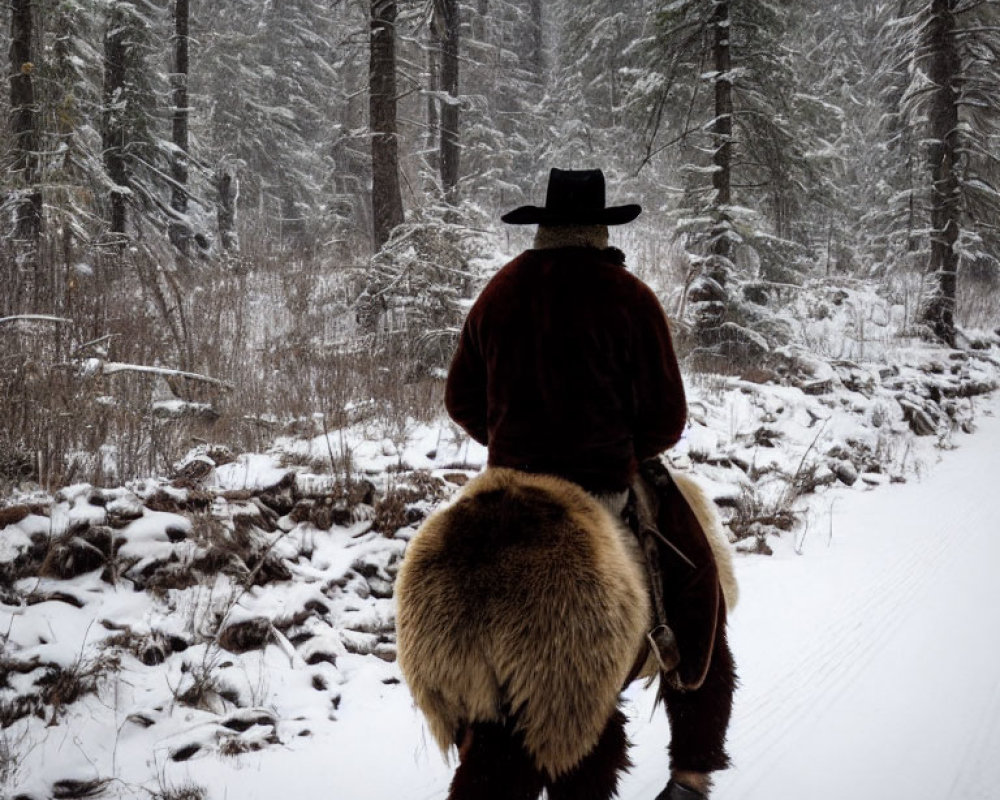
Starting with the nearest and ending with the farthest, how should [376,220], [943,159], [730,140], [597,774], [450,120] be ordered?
[597,774], [730,140], [376,220], [943,159], [450,120]

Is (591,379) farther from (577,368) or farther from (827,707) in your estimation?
(827,707)

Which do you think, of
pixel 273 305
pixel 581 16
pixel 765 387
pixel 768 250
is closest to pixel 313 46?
pixel 581 16

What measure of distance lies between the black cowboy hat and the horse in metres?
0.83

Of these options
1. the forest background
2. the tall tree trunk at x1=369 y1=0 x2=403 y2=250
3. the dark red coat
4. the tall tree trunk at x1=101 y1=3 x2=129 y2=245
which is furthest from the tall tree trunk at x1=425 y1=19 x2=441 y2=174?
the dark red coat

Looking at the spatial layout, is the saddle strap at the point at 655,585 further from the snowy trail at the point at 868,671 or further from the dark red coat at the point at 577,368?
the snowy trail at the point at 868,671

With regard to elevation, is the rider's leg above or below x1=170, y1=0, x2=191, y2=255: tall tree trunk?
below

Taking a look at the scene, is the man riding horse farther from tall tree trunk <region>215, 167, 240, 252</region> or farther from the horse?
tall tree trunk <region>215, 167, 240, 252</region>

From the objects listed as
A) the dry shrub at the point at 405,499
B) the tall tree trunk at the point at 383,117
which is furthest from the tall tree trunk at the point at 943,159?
the dry shrub at the point at 405,499

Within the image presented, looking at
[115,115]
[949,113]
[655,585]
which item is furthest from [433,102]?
[655,585]

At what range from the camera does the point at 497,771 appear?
69.3 inches

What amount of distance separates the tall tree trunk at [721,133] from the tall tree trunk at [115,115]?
11749 millimetres

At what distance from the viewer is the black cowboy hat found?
1.99 metres

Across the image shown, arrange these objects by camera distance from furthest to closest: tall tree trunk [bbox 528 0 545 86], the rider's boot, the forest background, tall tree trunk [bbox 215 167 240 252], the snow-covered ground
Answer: tall tree trunk [bbox 528 0 545 86] → tall tree trunk [bbox 215 167 240 252] → the forest background → the snow-covered ground → the rider's boot

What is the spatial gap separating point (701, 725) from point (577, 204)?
1.88 meters
